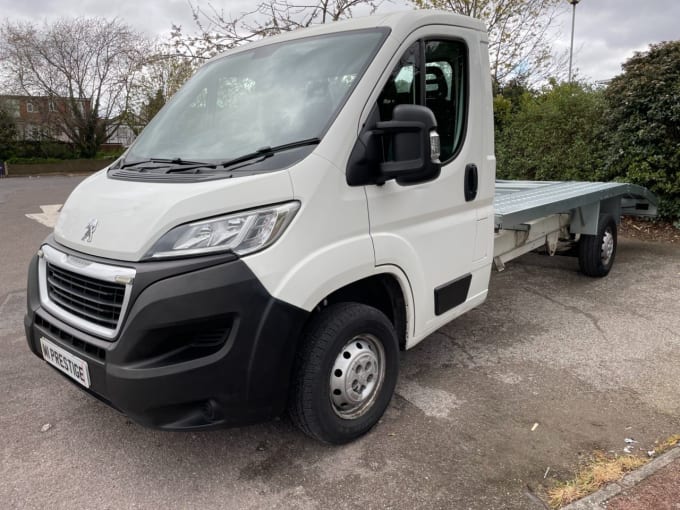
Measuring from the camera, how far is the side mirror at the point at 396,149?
98.3 inches

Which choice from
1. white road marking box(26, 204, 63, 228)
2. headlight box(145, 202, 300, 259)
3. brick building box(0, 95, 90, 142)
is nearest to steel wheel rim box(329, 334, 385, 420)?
headlight box(145, 202, 300, 259)

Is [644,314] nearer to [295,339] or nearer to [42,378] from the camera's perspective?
[295,339]

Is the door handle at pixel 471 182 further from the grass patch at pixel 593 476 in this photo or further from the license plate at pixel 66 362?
the license plate at pixel 66 362

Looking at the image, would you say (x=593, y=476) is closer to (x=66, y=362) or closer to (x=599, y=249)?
(x=66, y=362)

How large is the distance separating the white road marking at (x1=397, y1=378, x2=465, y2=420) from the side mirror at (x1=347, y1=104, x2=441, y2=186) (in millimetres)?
1478

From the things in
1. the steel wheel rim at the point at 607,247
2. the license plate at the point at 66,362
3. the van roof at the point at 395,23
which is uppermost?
the van roof at the point at 395,23

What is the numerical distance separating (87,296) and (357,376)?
4.59 ft

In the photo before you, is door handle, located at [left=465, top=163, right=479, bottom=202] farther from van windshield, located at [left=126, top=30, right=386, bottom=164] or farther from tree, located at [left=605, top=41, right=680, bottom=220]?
tree, located at [left=605, top=41, right=680, bottom=220]

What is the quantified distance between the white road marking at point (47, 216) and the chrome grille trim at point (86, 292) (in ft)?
27.5

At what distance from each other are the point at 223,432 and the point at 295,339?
102 centimetres

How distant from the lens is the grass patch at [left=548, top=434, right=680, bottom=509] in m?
2.37

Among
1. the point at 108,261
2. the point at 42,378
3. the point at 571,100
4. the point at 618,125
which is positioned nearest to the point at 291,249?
the point at 108,261

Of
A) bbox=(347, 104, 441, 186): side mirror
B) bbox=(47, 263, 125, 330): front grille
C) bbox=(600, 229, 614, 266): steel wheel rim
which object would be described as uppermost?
bbox=(347, 104, 441, 186): side mirror

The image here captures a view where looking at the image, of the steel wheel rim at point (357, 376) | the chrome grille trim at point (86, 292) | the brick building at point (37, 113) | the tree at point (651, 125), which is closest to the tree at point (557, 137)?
the tree at point (651, 125)
